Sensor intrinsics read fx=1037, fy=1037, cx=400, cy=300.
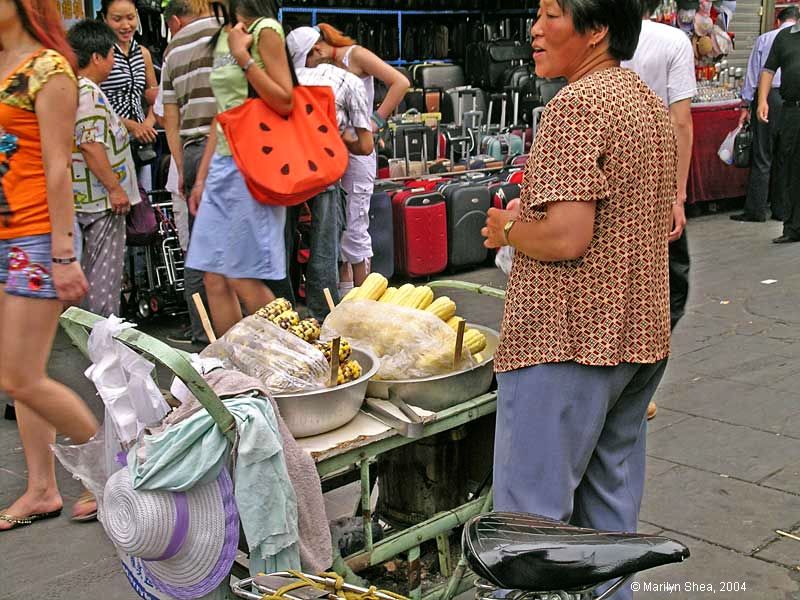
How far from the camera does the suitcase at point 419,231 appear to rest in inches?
311

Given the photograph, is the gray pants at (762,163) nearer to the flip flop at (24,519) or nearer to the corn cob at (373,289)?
the corn cob at (373,289)

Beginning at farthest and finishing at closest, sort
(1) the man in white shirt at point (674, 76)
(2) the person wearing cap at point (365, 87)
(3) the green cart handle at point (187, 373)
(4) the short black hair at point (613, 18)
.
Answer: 1. (2) the person wearing cap at point (365, 87)
2. (1) the man in white shirt at point (674, 76)
3. (4) the short black hair at point (613, 18)
4. (3) the green cart handle at point (187, 373)

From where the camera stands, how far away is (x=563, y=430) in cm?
263

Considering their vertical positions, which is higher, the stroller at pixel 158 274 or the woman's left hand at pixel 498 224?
the woman's left hand at pixel 498 224

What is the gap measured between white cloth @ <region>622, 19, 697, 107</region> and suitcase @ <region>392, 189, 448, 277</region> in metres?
3.31

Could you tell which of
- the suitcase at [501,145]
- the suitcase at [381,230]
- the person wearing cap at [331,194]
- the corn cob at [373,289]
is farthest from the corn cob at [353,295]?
the suitcase at [501,145]

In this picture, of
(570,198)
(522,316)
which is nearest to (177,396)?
(522,316)

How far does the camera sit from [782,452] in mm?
4715

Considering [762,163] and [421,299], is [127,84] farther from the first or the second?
[762,163]

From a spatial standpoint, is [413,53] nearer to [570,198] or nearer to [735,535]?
[735,535]

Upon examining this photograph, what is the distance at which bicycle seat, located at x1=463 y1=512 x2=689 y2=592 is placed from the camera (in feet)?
6.42

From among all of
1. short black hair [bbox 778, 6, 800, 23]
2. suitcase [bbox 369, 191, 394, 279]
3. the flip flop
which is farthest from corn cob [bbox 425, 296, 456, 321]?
short black hair [bbox 778, 6, 800, 23]

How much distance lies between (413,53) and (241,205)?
29.1ft

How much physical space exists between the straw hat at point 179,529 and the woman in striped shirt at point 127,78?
483 cm
